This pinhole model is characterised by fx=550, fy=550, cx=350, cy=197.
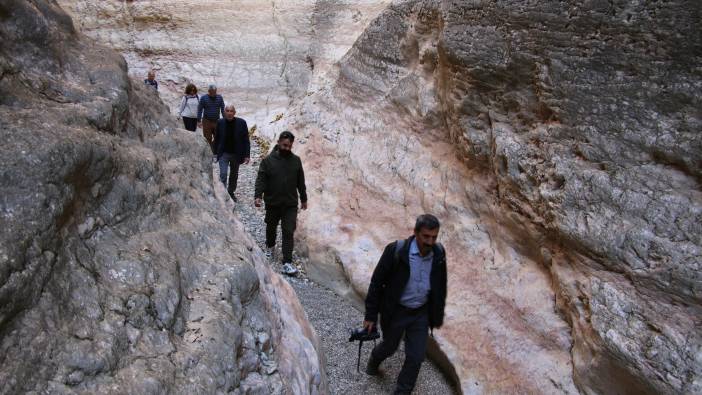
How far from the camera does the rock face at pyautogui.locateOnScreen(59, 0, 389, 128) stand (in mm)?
12547

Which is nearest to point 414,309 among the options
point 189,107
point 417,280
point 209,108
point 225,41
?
point 417,280

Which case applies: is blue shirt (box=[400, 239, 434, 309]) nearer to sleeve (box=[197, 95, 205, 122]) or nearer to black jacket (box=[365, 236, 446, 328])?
black jacket (box=[365, 236, 446, 328])

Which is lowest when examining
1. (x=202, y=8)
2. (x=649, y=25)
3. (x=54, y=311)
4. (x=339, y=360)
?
(x=339, y=360)

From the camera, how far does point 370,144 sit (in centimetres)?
721

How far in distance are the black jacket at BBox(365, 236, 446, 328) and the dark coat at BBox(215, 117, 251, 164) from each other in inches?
150

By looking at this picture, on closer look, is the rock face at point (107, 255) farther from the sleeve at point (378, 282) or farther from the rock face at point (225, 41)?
the rock face at point (225, 41)

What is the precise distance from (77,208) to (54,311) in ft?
1.66

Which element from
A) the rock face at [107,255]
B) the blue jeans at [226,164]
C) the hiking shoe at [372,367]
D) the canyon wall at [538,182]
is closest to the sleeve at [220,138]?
the blue jeans at [226,164]

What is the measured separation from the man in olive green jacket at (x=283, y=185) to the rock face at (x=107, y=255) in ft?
7.49

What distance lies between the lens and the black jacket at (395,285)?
152 inches

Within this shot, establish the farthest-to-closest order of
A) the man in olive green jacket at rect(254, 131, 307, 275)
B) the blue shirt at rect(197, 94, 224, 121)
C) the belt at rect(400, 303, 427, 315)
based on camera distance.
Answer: the blue shirt at rect(197, 94, 224, 121)
the man in olive green jacket at rect(254, 131, 307, 275)
the belt at rect(400, 303, 427, 315)

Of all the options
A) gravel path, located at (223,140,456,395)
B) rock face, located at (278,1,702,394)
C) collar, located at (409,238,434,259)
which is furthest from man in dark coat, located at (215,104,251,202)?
collar, located at (409,238,434,259)

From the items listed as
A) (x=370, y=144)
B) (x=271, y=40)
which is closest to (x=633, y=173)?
(x=370, y=144)

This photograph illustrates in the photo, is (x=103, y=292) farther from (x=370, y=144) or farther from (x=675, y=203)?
(x=370, y=144)
